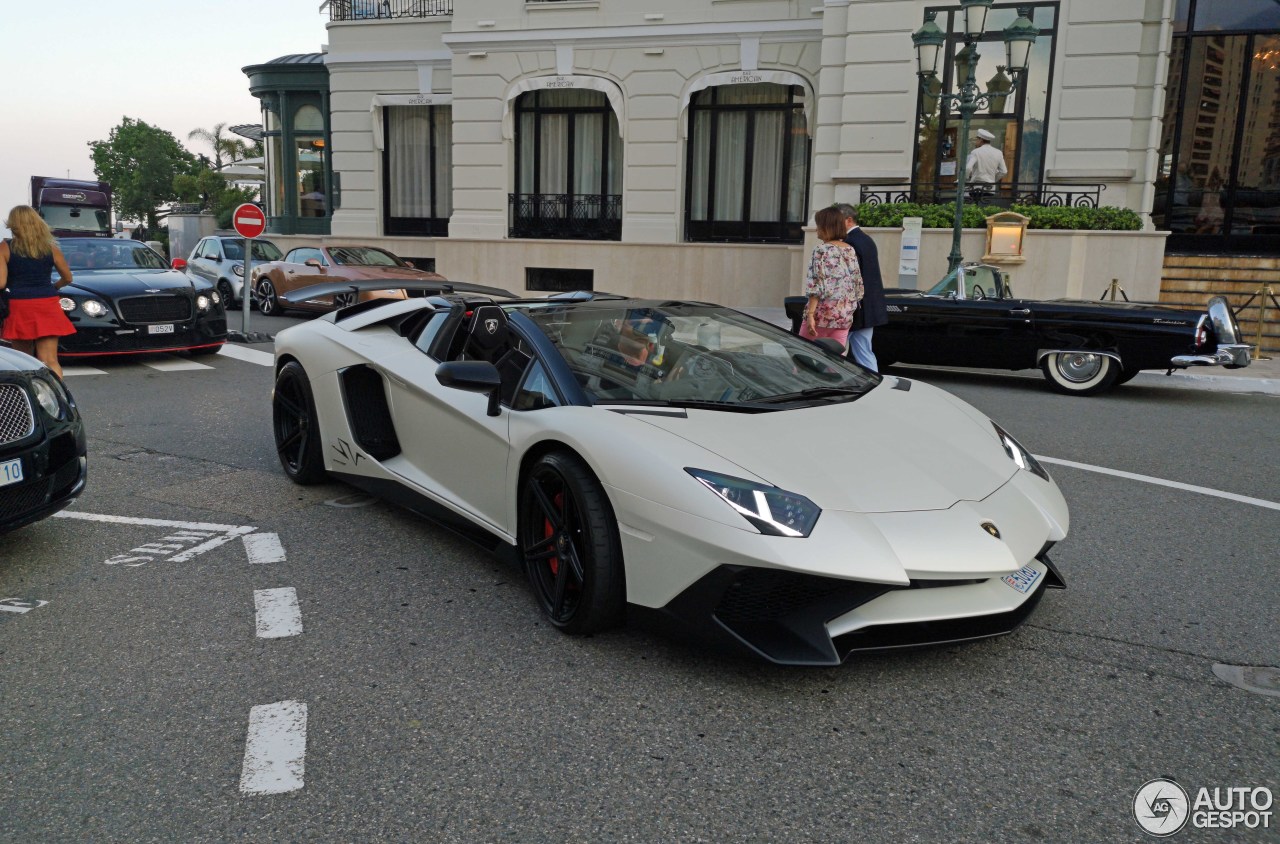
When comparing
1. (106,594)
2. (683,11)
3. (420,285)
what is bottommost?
(106,594)

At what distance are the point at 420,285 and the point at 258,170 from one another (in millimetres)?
26926

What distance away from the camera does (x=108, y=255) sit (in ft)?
41.3

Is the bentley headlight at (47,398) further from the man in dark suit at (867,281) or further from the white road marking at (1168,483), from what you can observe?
the white road marking at (1168,483)

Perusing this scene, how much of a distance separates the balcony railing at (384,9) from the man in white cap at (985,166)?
12761 millimetres

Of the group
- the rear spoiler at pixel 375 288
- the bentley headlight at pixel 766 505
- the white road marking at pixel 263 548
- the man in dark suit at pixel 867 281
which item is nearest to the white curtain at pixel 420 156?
the man in dark suit at pixel 867 281

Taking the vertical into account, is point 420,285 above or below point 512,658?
above

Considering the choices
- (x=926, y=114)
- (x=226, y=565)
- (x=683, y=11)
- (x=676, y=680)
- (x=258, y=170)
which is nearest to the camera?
(x=676, y=680)

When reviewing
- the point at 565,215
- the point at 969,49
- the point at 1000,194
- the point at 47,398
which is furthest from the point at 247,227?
the point at 1000,194

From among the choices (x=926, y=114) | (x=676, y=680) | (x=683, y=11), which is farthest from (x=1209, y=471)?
(x=683, y=11)

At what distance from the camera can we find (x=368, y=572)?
463cm

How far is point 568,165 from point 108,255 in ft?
39.7

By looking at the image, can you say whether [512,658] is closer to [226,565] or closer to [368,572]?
[368,572]

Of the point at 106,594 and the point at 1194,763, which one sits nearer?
the point at 1194,763

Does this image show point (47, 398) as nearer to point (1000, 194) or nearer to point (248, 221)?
point (248, 221)
